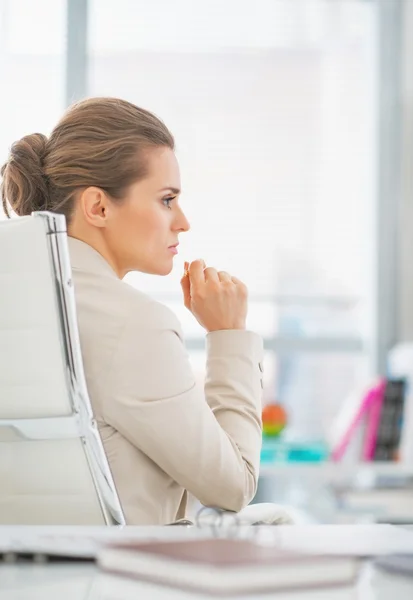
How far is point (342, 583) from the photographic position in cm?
61

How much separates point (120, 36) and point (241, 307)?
2859 mm

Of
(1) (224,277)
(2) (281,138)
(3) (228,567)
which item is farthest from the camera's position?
(2) (281,138)

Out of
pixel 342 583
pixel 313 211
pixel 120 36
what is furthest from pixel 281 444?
pixel 342 583

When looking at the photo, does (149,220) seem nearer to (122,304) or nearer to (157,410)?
(122,304)

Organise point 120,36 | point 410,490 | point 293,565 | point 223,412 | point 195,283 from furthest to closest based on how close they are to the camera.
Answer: point 120,36, point 410,490, point 195,283, point 223,412, point 293,565

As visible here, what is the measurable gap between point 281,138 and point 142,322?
2.95 metres

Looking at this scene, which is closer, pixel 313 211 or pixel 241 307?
pixel 241 307

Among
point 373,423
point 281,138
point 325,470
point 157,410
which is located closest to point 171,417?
point 157,410

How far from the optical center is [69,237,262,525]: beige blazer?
1.10 metres

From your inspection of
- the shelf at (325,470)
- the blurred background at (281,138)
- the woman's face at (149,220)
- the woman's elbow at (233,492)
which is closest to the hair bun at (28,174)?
the woman's face at (149,220)

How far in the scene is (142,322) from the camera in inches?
44.1

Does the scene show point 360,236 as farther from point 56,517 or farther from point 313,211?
point 56,517

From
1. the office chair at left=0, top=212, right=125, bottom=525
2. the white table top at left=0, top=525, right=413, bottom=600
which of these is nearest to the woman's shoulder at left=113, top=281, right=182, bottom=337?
the office chair at left=0, top=212, right=125, bottom=525

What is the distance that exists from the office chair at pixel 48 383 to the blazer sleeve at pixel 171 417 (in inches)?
2.8
